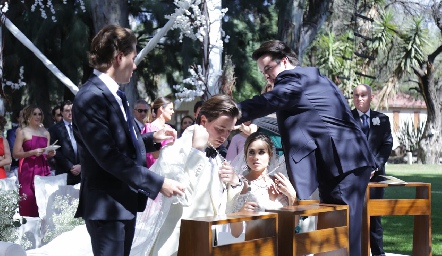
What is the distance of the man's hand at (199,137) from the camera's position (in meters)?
4.34

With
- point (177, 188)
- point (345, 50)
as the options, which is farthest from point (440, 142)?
point (177, 188)

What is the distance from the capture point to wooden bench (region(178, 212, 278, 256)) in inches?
134

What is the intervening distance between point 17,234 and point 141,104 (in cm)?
266

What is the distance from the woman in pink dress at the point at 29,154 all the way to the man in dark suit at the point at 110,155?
5830 millimetres

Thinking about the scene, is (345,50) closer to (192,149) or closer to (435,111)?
(435,111)

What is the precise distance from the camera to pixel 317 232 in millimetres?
4090

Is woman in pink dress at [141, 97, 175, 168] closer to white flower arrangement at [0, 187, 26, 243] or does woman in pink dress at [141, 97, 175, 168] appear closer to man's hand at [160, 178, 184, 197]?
white flower arrangement at [0, 187, 26, 243]

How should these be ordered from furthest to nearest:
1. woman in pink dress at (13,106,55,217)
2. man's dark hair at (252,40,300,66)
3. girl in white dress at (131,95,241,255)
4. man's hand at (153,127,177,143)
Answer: woman in pink dress at (13,106,55,217) → man's dark hair at (252,40,300,66) → girl in white dress at (131,95,241,255) → man's hand at (153,127,177,143)

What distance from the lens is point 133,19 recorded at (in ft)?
52.3

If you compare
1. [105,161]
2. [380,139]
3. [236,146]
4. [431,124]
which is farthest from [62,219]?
[431,124]

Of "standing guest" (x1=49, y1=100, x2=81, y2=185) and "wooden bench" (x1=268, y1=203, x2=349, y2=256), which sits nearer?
"wooden bench" (x1=268, y1=203, x2=349, y2=256)

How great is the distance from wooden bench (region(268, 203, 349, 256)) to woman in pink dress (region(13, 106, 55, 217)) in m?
5.59

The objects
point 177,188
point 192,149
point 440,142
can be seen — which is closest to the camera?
point 177,188

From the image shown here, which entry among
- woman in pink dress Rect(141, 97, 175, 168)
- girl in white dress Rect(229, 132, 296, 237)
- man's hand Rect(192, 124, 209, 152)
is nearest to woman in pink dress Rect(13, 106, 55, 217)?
woman in pink dress Rect(141, 97, 175, 168)
